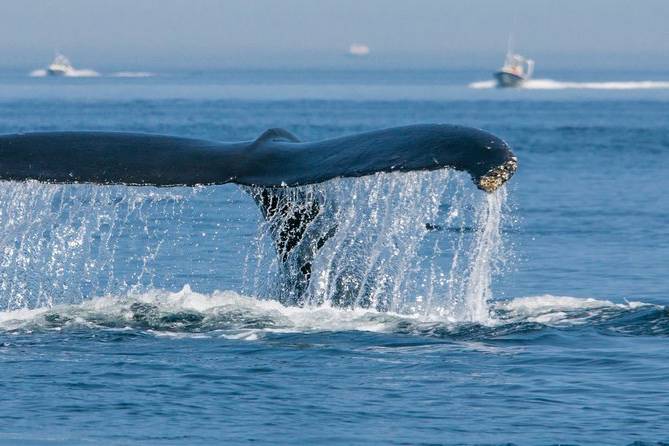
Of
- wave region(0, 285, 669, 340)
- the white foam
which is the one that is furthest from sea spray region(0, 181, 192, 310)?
the white foam

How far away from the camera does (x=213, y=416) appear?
7.14 m

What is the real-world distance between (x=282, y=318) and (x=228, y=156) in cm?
186

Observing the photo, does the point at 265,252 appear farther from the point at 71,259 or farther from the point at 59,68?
the point at 59,68

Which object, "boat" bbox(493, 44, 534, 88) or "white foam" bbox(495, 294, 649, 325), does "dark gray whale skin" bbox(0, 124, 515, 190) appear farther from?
"boat" bbox(493, 44, 534, 88)

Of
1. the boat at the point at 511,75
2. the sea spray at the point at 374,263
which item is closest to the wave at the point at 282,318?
the sea spray at the point at 374,263

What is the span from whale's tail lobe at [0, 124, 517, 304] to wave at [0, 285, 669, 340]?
1553 mm

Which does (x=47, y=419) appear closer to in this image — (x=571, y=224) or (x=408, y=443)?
(x=408, y=443)

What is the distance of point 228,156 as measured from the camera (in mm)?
7523

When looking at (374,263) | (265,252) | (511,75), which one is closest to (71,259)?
(265,252)

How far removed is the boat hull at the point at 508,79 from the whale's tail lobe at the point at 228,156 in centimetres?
10099

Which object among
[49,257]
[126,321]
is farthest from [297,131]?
[126,321]

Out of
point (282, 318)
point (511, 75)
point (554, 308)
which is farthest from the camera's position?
point (511, 75)

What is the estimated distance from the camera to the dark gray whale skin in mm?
6891

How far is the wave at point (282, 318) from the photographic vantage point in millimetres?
9016
